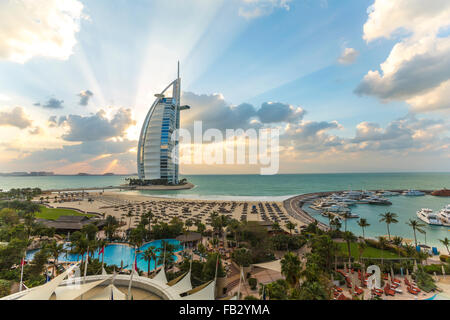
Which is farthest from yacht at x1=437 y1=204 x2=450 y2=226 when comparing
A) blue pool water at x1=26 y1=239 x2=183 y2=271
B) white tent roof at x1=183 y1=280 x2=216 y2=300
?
white tent roof at x1=183 y1=280 x2=216 y2=300

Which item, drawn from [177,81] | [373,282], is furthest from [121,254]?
[177,81]

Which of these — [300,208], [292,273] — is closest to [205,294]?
[292,273]

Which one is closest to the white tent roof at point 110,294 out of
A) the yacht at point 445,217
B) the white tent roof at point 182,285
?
the white tent roof at point 182,285

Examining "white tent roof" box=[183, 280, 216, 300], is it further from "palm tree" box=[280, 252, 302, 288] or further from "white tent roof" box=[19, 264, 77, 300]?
"white tent roof" box=[19, 264, 77, 300]

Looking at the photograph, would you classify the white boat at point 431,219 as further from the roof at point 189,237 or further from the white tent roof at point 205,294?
the white tent roof at point 205,294
